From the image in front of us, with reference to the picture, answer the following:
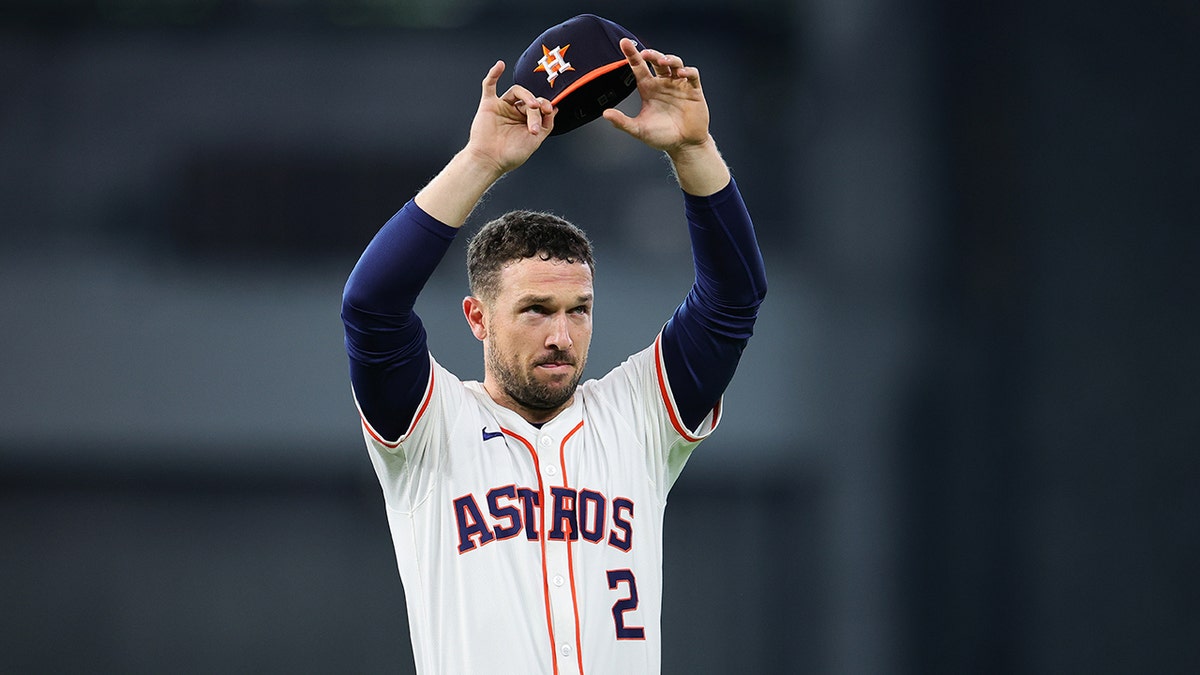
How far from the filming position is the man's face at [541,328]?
169 cm

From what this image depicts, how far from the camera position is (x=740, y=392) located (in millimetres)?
3418

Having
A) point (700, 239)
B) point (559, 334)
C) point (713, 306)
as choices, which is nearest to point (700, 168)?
point (700, 239)

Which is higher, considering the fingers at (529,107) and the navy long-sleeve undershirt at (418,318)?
the fingers at (529,107)

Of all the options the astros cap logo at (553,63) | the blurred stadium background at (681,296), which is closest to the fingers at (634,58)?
the astros cap logo at (553,63)

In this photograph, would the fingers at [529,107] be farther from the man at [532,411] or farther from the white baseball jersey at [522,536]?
the white baseball jersey at [522,536]

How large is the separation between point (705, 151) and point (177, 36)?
2363 millimetres

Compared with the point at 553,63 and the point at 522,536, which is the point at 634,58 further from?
the point at 522,536

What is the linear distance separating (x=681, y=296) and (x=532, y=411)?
5.58 feet

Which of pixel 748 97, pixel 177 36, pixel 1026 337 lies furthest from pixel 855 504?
pixel 177 36

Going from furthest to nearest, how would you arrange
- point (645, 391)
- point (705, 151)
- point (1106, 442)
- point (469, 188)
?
point (1106, 442), point (645, 391), point (705, 151), point (469, 188)

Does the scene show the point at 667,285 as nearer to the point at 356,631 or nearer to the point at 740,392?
the point at 740,392

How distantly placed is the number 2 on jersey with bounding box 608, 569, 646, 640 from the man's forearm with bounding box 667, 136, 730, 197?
1.87 feet

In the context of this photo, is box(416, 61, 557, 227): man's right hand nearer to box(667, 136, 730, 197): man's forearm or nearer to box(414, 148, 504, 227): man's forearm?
box(414, 148, 504, 227): man's forearm

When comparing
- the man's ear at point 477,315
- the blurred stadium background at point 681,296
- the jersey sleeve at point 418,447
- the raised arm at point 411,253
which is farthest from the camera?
the blurred stadium background at point 681,296
